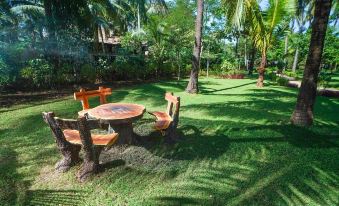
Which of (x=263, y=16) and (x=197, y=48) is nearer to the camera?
(x=197, y=48)

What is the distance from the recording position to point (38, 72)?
11.4 metres

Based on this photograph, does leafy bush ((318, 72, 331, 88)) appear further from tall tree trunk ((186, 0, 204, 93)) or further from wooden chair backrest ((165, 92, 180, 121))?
wooden chair backrest ((165, 92, 180, 121))

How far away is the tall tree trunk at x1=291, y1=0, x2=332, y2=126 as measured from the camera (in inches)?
225

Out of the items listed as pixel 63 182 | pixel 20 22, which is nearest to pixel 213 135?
pixel 63 182

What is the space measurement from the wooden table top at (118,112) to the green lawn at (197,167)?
29.9 inches

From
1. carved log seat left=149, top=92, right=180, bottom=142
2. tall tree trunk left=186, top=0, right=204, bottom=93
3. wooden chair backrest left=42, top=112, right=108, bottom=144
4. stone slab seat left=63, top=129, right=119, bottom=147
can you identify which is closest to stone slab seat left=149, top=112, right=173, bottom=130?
carved log seat left=149, top=92, right=180, bottom=142

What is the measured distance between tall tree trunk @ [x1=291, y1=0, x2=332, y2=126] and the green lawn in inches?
14.4

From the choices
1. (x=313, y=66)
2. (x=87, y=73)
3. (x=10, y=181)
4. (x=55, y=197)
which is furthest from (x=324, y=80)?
(x=10, y=181)

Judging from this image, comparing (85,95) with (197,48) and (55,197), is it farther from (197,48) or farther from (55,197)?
(197,48)

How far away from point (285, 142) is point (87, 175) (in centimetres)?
413

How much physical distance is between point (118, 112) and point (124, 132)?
0.48 m

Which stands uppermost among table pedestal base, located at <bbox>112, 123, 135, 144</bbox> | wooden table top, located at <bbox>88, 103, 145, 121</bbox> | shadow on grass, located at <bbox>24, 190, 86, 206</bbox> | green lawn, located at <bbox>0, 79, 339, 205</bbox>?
wooden table top, located at <bbox>88, 103, 145, 121</bbox>

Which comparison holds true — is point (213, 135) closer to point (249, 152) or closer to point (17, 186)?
point (249, 152)

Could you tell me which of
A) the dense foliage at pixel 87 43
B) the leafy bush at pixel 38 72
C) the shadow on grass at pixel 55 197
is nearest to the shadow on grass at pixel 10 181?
the shadow on grass at pixel 55 197
